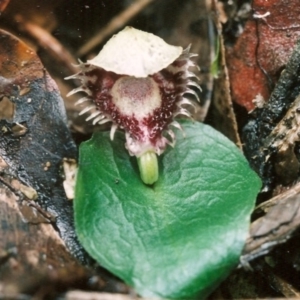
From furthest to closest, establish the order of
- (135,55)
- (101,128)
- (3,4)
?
(101,128)
(3,4)
(135,55)

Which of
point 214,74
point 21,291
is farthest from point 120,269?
point 214,74

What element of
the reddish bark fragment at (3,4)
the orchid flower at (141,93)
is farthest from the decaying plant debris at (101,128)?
the orchid flower at (141,93)

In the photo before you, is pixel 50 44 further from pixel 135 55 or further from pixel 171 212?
pixel 171 212

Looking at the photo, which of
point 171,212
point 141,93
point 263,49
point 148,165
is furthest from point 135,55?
point 263,49

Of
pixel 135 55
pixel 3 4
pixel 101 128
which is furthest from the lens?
pixel 101 128

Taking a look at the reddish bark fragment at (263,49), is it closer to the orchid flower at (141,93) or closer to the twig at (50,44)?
the orchid flower at (141,93)

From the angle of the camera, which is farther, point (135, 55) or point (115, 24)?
point (115, 24)

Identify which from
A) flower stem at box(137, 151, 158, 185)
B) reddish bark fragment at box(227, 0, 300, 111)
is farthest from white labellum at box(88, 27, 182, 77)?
reddish bark fragment at box(227, 0, 300, 111)
